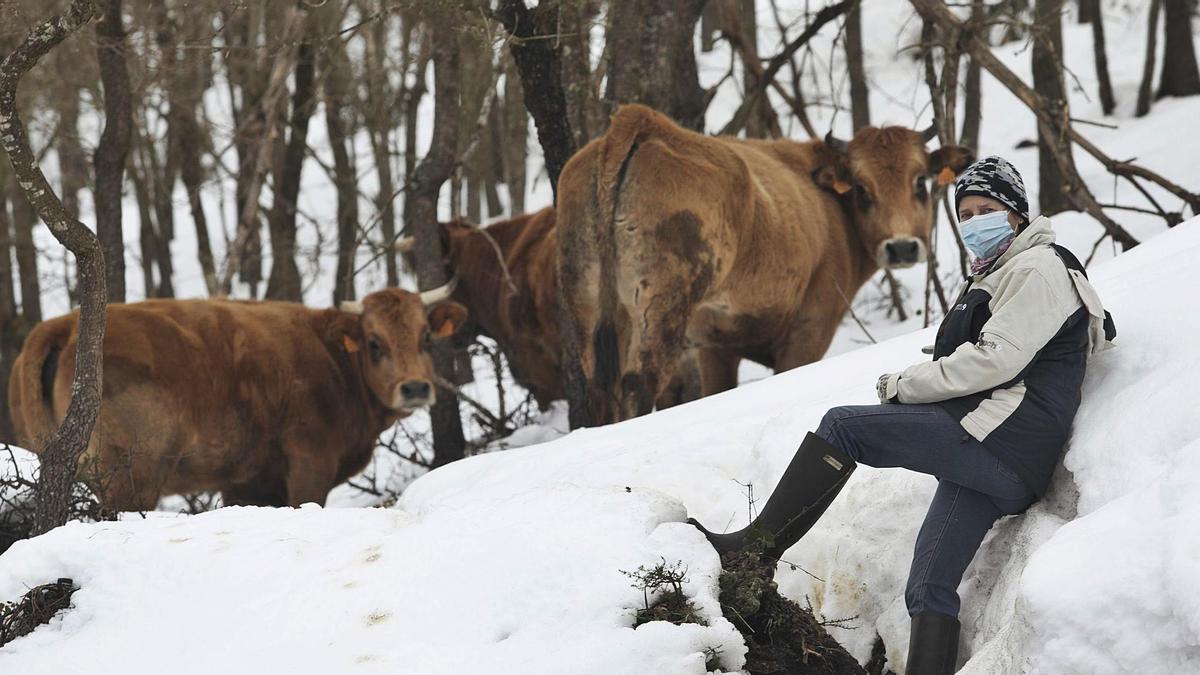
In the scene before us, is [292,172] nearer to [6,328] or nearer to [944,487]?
[6,328]

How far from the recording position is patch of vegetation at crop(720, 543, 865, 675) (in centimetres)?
407

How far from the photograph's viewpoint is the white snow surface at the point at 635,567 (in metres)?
3.31

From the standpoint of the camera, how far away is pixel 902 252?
9336mm

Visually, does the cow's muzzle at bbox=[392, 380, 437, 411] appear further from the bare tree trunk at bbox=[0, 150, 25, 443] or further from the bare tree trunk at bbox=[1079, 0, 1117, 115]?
the bare tree trunk at bbox=[1079, 0, 1117, 115]

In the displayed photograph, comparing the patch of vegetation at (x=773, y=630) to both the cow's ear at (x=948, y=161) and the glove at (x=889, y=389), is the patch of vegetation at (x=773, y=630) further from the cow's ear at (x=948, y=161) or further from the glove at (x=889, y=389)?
the cow's ear at (x=948, y=161)

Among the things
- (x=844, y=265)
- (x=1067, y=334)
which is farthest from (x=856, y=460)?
(x=844, y=265)

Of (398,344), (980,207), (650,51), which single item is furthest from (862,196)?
(980,207)

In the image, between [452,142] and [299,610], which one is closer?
[299,610]

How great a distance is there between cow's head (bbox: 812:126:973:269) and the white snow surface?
13.3 feet

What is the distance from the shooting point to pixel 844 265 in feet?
31.4

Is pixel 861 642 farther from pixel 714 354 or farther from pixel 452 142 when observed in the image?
pixel 452 142

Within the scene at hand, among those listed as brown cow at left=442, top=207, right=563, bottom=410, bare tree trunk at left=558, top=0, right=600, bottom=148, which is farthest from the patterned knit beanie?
brown cow at left=442, top=207, right=563, bottom=410

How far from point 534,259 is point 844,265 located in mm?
2797

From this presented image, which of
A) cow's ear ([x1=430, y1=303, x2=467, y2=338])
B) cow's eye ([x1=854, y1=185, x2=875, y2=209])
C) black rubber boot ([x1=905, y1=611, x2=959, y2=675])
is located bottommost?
black rubber boot ([x1=905, y1=611, x2=959, y2=675])
